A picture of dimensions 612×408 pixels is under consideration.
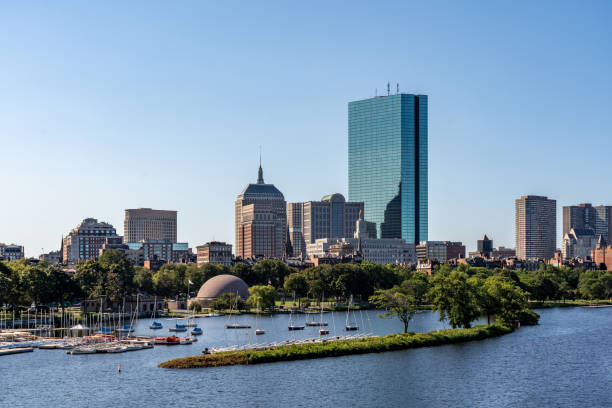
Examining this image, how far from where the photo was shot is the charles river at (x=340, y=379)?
285ft

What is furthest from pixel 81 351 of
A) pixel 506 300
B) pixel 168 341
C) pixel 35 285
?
pixel 506 300

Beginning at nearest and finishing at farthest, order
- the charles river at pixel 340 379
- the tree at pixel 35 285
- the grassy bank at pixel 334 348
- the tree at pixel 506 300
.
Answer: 1. the charles river at pixel 340 379
2. the grassy bank at pixel 334 348
3. the tree at pixel 506 300
4. the tree at pixel 35 285

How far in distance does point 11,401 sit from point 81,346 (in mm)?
39911

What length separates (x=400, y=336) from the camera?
126375 mm

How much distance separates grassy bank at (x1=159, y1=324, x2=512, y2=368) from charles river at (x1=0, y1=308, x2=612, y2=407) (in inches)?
102

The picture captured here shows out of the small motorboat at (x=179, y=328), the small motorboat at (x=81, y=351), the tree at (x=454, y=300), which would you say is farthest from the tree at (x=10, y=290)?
the tree at (x=454, y=300)

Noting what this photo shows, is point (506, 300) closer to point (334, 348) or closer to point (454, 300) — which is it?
point (454, 300)

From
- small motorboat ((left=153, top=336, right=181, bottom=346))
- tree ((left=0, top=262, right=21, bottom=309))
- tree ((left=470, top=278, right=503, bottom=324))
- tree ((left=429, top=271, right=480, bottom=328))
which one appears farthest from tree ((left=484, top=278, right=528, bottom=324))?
tree ((left=0, top=262, right=21, bottom=309))

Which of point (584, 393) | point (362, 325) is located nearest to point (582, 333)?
point (362, 325)

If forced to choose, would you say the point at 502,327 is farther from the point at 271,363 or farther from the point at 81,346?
the point at 81,346

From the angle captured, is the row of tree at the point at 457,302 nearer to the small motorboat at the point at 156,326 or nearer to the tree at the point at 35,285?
the small motorboat at the point at 156,326

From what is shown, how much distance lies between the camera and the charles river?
8675 centimetres

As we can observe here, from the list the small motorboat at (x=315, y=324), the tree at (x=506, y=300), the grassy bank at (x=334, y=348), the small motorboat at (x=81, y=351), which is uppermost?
the tree at (x=506, y=300)

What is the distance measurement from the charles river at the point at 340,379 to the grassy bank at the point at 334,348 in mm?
2603
